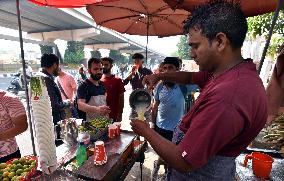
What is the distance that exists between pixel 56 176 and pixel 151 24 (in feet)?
13.8

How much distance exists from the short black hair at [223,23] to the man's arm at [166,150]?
677 millimetres

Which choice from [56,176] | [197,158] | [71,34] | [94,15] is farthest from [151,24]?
[71,34]

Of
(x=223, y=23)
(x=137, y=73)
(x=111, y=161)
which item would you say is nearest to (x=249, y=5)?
(x=223, y=23)

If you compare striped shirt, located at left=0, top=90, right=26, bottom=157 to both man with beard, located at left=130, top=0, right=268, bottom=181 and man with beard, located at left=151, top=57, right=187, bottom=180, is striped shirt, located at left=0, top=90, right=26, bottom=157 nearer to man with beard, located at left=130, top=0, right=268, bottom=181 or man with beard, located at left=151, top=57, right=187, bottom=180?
man with beard, located at left=130, top=0, right=268, bottom=181

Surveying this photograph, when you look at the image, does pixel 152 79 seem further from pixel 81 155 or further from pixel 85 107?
pixel 85 107

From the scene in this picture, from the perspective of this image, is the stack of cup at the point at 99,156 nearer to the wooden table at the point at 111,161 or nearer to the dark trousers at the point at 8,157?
the wooden table at the point at 111,161

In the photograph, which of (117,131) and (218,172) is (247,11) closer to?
(218,172)

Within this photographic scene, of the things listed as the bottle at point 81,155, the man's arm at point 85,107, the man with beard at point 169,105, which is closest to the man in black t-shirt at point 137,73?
the man with beard at point 169,105

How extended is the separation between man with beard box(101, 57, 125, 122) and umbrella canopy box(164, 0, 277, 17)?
314 cm

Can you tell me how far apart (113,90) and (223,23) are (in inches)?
158

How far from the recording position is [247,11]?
262 cm

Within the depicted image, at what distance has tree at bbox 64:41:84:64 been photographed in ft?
116

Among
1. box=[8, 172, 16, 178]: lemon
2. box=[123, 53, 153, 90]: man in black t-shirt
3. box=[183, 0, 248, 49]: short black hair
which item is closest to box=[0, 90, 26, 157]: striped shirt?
box=[8, 172, 16, 178]: lemon

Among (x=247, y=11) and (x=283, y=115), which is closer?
(x=283, y=115)
